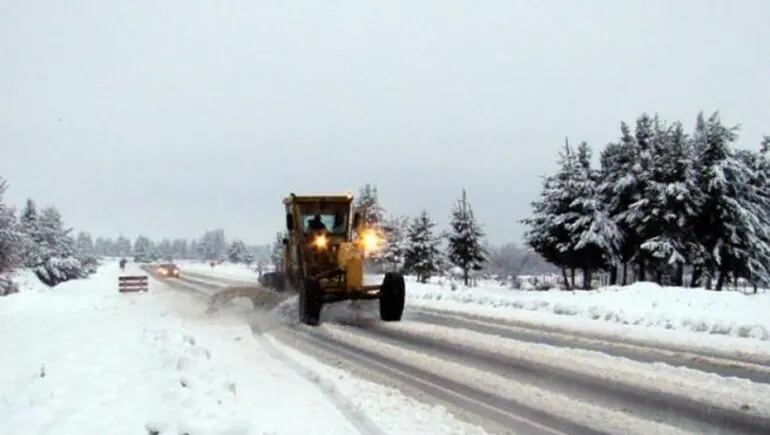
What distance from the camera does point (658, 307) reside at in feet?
54.8

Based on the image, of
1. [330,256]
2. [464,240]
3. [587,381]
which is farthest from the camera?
[464,240]

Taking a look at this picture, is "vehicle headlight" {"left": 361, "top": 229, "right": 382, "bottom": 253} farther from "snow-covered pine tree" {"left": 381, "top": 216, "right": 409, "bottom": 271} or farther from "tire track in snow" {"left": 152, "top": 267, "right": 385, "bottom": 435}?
"snow-covered pine tree" {"left": 381, "top": 216, "right": 409, "bottom": 271}

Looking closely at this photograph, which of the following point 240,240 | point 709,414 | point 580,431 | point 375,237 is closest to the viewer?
point 580,431

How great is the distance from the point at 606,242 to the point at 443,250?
61.2ft

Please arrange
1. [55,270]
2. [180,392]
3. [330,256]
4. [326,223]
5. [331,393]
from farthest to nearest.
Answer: [55,270]
[326,223]
[330,256]
[331,393]
[180,392]

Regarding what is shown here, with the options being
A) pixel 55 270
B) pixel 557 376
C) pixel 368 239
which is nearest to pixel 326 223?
pixel 368 239

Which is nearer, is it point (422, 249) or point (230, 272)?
point (422, 249)

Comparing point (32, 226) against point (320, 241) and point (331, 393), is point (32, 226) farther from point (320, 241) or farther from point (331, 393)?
point (331, 393)

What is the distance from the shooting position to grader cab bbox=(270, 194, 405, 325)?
15062mm

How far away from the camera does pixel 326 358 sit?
34.1ft

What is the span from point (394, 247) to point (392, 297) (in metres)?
45.6

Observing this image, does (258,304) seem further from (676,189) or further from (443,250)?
(443,250)

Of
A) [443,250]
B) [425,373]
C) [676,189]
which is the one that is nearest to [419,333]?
[425,373]

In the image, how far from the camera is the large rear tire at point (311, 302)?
48.2 feet
